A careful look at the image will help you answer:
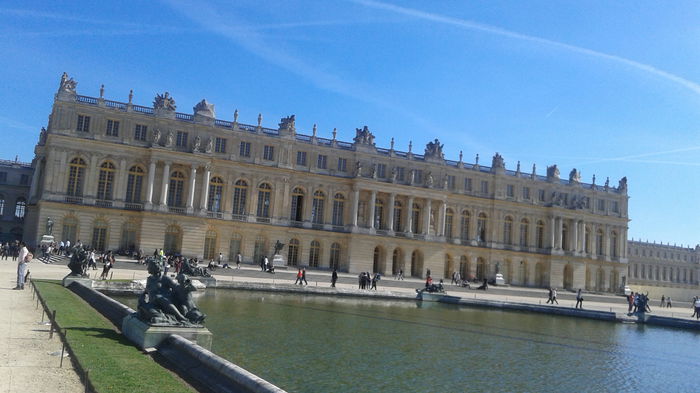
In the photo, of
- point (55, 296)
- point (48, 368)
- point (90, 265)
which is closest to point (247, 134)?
point (90, 265)

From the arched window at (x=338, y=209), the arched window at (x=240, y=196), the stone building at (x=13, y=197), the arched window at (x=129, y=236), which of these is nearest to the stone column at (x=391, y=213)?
the arched window at (x=338, y=209)

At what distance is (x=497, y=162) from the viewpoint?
2584 inches

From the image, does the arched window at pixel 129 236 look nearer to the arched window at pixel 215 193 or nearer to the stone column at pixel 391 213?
the arched window at pixel 215 193

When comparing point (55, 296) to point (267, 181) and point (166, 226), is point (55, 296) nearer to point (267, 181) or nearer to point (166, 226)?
point (166, 226)

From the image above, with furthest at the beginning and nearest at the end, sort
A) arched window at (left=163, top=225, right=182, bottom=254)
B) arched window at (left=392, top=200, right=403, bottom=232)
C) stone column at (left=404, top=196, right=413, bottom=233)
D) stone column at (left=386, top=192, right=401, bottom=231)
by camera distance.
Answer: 1. arched window at (left=392, top=200, right=403, bottom=232)
2. stone column at (left=404, top=196, right=413, bottom=233)
3. stone column at (left=386, top=192, right=401, bottom=231)
4. arched window at (left=163, top=225, right=182, bottom=254)

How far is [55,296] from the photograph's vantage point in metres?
18.2

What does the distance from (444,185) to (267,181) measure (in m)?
19.0

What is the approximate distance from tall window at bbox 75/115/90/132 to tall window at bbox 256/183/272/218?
50.9 feet

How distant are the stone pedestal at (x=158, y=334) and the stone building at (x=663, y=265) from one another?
109937mm

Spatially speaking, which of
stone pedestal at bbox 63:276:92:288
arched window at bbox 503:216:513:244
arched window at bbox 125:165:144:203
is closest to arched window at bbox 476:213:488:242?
arched window at bbox 503:216:513:244

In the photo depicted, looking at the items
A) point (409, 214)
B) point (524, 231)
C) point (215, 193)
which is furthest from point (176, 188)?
point (524, 231)

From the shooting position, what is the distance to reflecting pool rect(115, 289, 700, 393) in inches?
488

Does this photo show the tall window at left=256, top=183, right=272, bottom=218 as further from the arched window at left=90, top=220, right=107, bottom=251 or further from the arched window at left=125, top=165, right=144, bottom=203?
the arched window at left=90, top=220, right=107, bottom=251

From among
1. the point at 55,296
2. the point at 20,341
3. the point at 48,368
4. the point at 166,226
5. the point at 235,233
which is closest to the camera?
the point at 48,368
